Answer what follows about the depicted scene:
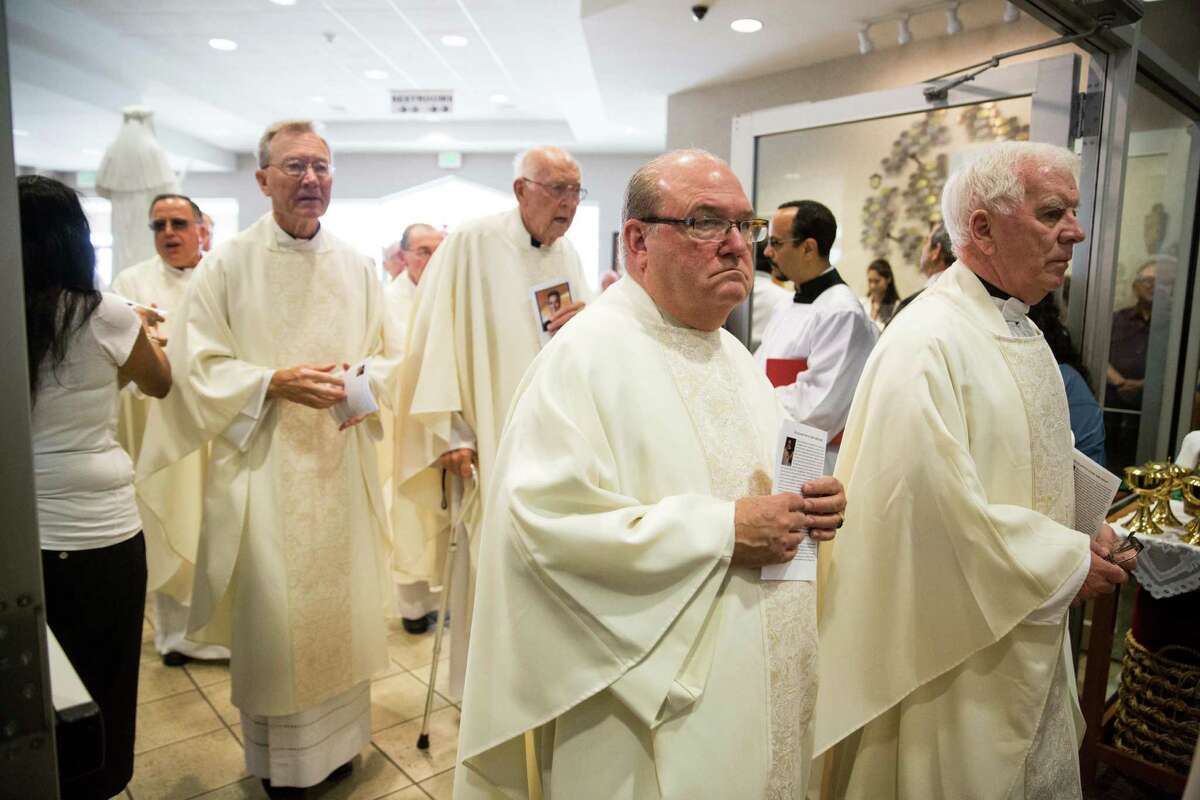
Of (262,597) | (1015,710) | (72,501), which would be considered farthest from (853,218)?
(72,501)

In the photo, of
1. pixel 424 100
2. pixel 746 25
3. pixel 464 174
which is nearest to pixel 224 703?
pixel 746 25

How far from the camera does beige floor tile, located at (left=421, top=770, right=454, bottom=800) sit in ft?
8.14

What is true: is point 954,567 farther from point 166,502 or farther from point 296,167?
point 166,502

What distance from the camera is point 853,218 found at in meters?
4.54

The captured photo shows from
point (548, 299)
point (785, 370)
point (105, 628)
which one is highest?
point (548, 299)

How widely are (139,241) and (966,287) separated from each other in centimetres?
596

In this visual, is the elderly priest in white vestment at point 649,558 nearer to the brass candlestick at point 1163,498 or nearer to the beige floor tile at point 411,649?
the brass candlestick at point 1163,498

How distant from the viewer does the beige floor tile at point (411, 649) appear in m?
3.48

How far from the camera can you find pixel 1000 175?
1.76 m

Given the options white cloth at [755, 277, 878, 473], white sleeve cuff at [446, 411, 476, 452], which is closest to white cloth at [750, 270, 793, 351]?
white cloth at [755, 277, 878, 473]

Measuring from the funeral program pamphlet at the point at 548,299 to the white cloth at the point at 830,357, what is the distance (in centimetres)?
102

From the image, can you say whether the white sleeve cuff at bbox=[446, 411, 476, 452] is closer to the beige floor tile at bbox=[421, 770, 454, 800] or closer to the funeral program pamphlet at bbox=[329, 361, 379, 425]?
the funeral program pamphlet at bbox=[329, 361, 379, 425]

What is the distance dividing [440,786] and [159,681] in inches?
59.1

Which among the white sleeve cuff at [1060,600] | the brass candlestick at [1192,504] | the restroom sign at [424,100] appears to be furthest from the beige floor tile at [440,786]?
the restroom sign at [424,100]
